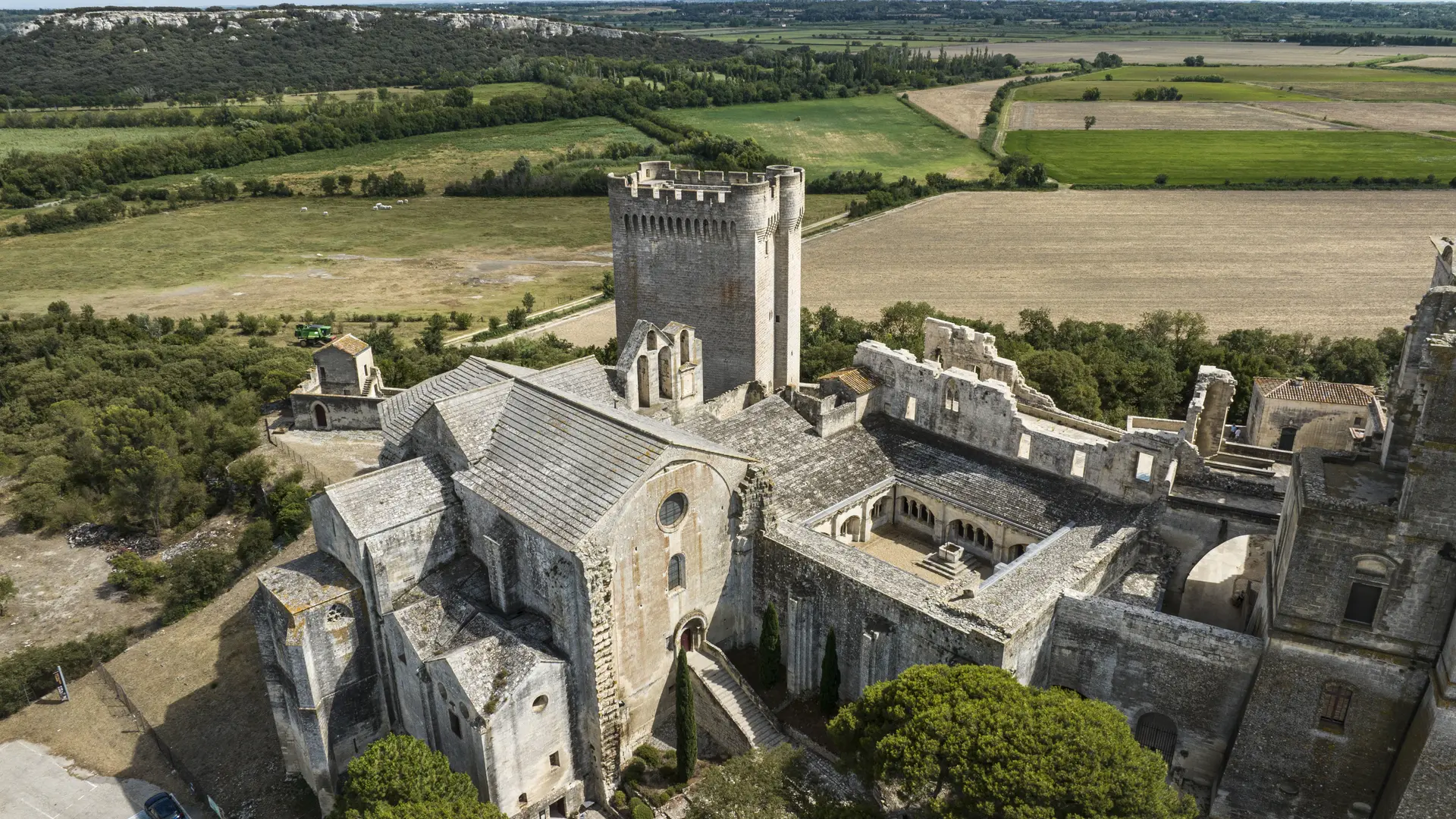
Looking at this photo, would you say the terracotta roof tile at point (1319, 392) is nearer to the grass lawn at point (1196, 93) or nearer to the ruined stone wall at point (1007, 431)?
the ruined stone wall at point (1007, 431)

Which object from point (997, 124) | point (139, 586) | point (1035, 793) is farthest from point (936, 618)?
point (997, 124)

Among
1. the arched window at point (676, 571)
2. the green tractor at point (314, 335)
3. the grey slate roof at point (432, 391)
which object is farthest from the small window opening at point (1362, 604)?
the green tractor at point (314, 335)

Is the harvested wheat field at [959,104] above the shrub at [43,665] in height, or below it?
above

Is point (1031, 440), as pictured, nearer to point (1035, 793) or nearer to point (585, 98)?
point (1035, 793)

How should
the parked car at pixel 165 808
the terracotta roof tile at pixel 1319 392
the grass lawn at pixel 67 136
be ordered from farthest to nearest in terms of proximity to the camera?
the grass lawn at pixel 67 136 < the terracotta roof tile at pixel 1319 392 < the parked car at pixel 165 808

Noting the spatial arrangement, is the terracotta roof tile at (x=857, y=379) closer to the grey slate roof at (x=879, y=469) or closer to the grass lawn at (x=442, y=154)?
the grey slate roof at (x=879, y=469)

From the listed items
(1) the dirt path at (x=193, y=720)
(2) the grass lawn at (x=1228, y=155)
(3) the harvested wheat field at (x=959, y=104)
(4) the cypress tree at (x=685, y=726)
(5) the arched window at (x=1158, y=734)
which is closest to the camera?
(5) the arched window at (x=1158, y=734)

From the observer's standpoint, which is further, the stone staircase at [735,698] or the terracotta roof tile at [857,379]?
the terracotta roof tile at [857,379]

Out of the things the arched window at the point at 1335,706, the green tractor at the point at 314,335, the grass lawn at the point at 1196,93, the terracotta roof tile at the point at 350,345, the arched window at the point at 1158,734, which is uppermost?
the grass lawn at the point at 1196,93
